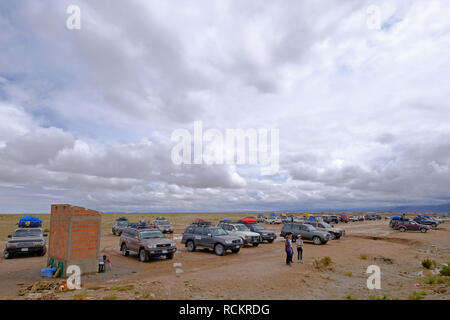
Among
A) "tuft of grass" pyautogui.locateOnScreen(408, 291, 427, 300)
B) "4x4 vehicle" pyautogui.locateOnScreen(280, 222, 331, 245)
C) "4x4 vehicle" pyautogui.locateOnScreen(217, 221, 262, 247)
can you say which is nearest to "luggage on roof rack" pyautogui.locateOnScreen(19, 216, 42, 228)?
"4x4 vehicle" pyautogui.locateOnScreen(217, 221, 262, 247)

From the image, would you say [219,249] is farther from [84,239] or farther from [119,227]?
[119,227]

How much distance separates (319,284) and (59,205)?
1097 centimetres

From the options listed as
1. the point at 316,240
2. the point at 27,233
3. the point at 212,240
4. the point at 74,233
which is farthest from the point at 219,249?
the point at 27,233

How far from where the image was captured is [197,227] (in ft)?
66.2

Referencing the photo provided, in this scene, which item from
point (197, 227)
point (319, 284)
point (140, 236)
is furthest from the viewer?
point (197, 227)

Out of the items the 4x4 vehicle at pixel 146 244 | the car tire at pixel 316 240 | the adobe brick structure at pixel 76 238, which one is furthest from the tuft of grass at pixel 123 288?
the car tire at pixel 316 240

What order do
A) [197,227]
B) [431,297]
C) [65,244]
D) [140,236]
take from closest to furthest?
1. [431,297]
2. [65,244]
3. [140,236]
4. [197,227]

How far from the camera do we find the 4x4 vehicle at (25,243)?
16.0 m

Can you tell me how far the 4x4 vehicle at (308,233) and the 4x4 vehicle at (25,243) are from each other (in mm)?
18337

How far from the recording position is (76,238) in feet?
38.4

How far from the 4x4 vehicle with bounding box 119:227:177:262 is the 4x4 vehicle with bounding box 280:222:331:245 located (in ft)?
43.0
